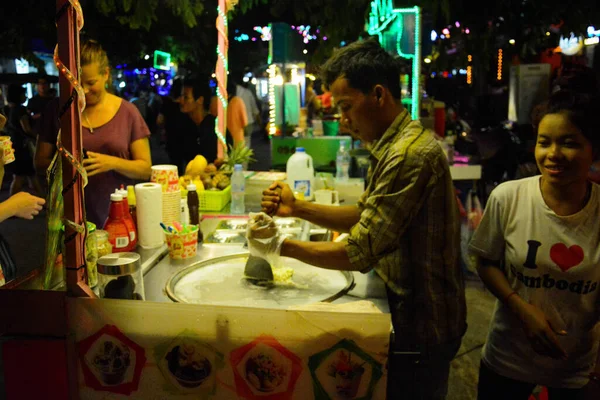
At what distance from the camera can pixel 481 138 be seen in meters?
8.42

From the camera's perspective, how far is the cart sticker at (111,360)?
155 centimetres

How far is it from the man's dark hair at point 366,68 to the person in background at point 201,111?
450cm

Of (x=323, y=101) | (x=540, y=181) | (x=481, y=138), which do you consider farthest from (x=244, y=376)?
(x=323, y=101)

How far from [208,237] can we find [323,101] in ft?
32.6

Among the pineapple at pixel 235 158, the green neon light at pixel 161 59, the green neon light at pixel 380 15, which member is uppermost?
the green neon light at pixel 161 59

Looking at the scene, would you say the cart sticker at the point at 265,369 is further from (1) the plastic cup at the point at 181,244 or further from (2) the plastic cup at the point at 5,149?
(2) the plastic cup at the point at 5,149

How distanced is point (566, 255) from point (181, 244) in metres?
1.70

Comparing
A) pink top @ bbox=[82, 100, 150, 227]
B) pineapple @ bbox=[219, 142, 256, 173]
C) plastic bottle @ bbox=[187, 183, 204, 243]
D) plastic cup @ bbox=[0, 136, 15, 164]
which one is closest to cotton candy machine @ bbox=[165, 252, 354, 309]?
plastic bottle @ bbox=[187, 183, 204, 243]

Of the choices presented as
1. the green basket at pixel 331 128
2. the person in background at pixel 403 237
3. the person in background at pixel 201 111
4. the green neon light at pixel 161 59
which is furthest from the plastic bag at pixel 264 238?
the green neon light at pixel 161 59

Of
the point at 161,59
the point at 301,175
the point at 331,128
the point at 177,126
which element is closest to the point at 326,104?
the point at 331,128

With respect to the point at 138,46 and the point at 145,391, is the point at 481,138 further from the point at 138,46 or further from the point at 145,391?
the point at 145,391

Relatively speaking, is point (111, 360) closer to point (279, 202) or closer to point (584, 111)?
point (279, 202)

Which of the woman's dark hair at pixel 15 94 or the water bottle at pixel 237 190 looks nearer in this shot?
the water bottle at pixel 237 190

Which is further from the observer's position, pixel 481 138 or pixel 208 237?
pixel 481 138
